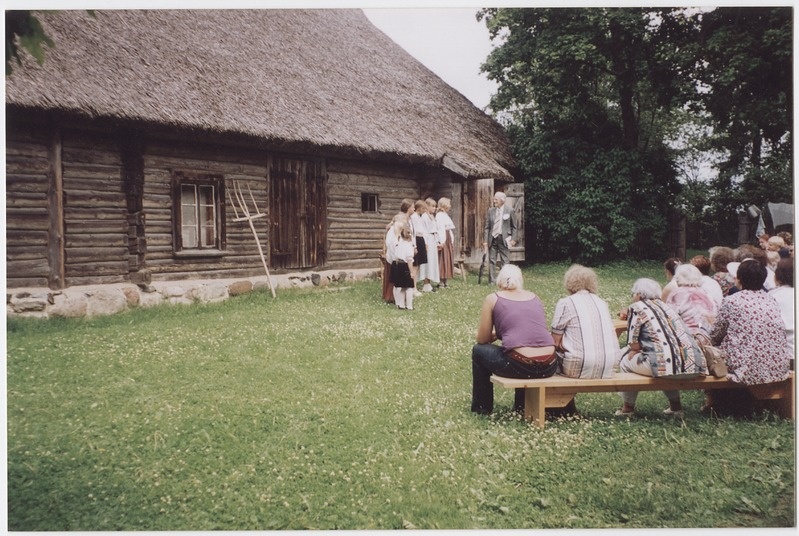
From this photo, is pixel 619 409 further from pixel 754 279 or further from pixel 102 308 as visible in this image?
pixel 102 308

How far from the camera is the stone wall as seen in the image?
5.21 m

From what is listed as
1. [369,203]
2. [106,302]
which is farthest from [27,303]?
[369,203]

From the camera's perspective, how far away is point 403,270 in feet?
27.5

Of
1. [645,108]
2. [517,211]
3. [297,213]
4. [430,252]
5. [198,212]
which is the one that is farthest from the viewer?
[517,211]

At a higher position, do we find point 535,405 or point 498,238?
point 498,238

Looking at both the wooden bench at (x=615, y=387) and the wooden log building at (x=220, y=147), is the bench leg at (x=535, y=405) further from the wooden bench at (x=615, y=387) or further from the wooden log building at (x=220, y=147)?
the wooden log building at (x=220, y=147)

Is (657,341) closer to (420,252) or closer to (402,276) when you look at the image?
(402,276)

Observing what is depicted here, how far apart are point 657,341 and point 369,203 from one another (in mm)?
7908

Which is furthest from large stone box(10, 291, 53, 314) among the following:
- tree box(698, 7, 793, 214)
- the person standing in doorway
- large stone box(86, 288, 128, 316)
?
the person standing in doorway

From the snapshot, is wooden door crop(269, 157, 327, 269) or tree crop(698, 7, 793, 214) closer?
tree crop(698, 7, 793, 214)

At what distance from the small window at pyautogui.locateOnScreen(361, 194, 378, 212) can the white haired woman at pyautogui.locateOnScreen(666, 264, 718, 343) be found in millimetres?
7322

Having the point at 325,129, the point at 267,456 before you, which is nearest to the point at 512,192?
the point at 325,129

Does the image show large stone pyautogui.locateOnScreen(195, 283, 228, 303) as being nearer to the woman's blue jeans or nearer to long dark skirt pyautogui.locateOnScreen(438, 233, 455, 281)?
long dark skirt pyautogui.locateOnScreen(438, 233, 455, 281)

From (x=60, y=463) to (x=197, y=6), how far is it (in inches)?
132
